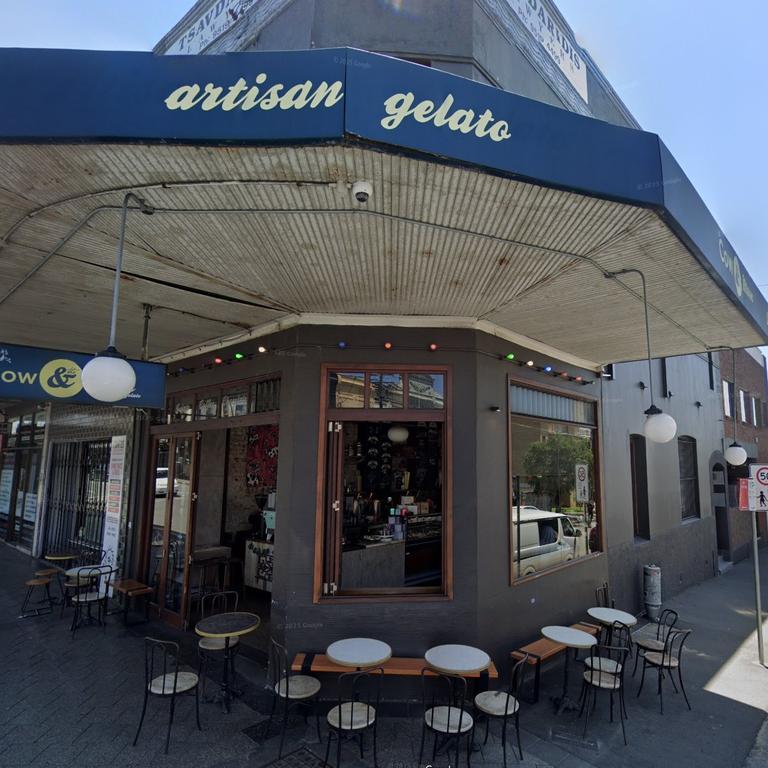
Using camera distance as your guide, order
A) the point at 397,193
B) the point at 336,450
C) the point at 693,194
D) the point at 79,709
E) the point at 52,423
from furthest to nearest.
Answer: the point at 52,423 < the point at 336,450 < the point at 79,709 < the point at 693,194 < the point at 397,193

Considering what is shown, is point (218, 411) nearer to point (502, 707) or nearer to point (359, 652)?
point (359, 652)

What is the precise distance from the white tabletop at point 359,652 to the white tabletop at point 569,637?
1723mm

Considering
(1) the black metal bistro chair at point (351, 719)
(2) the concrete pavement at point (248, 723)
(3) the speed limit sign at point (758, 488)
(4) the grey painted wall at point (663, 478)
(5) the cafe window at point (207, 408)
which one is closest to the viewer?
(1) the black metal bistro chair at point (351, 719)

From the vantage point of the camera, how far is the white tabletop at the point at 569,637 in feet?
15.2

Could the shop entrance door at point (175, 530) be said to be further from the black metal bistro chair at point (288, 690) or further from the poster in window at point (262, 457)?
the black metal bistro chair at point (288, 690)

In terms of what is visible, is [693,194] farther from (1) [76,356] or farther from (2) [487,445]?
(1) [76,356]

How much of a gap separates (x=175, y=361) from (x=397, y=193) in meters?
5.42

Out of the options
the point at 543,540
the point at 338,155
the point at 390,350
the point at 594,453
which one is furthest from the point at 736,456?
the point at 338,155

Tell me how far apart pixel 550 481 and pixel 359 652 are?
3.66 m

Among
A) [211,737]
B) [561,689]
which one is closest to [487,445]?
[561,689]

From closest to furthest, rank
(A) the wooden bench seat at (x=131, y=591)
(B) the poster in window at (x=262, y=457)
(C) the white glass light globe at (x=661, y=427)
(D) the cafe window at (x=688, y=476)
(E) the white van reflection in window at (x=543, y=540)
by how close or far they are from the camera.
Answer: (C) the white glass light globe at (x=661, y=427) → (E) the white van reflection in window at (x=543, y=540) → (A) the wooden bench seat at (x=131, y=591) → (B) the poster in window at (x=262, y=457) → (D) the cafe window at (x=688, y=476)

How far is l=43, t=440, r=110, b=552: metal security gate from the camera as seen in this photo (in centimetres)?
903

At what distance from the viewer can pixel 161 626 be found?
6520 millimetres

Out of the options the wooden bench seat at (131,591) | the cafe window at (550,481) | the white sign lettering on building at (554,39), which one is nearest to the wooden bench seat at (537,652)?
the cafe window at (550,481)
